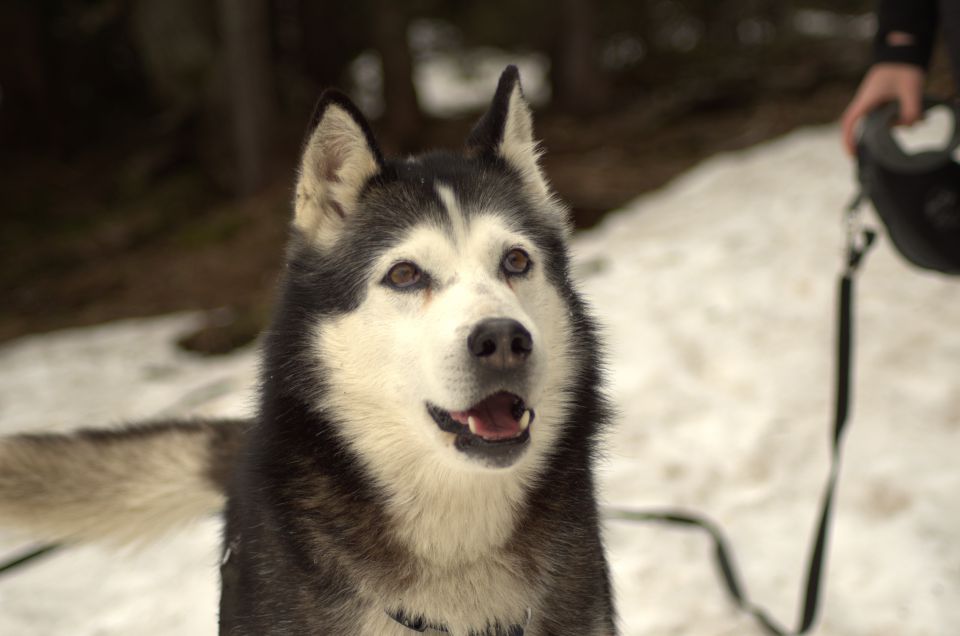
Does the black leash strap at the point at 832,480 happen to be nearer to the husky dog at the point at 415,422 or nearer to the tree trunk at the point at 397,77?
the husky dog at the point at 415,422

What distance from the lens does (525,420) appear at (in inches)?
85.4

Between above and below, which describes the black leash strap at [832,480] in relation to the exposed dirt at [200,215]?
above

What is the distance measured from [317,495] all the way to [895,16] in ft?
8.91

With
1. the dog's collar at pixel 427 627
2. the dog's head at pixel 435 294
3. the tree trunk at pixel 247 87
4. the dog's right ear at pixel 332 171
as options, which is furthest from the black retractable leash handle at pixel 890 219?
the tree trunk at pixel 247 87

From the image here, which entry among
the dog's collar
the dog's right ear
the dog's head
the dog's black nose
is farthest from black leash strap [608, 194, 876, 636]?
the dog's right ear

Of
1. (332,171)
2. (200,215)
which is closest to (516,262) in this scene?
(332,171)

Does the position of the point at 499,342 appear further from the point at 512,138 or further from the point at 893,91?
the point at 893,91

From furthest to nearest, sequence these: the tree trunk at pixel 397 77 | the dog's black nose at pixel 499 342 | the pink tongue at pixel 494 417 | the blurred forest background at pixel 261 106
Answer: the tree trunk at pixel 397 77
the blurred forest background at pixel 261 106
the pink tongue at pixel 494 417
the dog's black nose at pixel 499 342

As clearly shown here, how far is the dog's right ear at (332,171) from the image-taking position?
242 cm

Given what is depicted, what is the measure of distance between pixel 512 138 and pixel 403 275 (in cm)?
69

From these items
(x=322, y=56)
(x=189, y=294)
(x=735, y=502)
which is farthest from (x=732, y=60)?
(x=735, y=502)

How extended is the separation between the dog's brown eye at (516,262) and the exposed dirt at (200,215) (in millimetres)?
5071

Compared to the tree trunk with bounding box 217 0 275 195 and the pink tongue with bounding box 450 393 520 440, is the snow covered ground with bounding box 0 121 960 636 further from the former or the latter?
the tree trunk with bounding box 217 0 275 195

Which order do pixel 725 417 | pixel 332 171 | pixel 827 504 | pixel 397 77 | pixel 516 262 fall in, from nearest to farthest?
pixel 516 262, pixel 332 171, pixel 827 504, pixel 725 417, pixel 397 77
